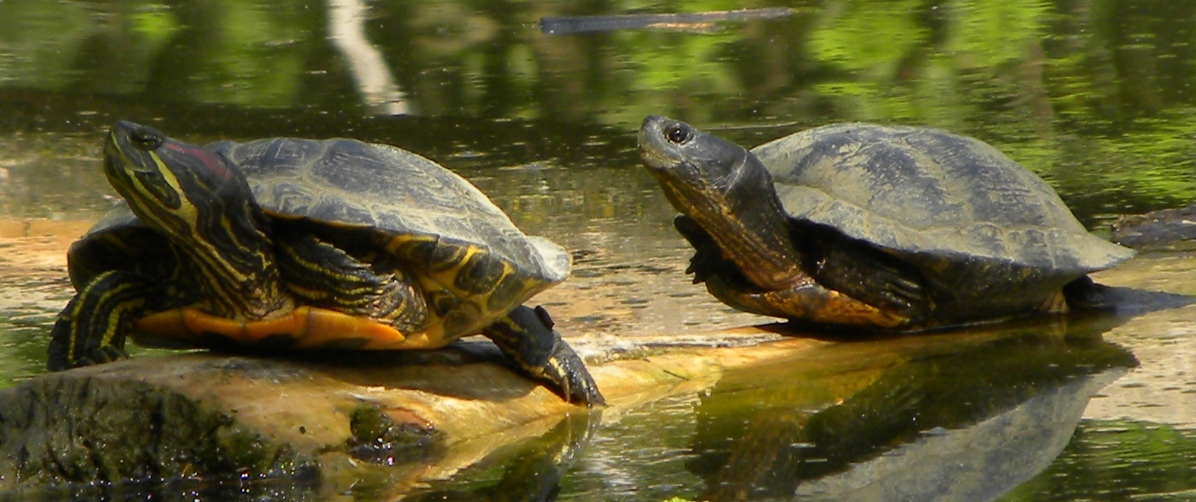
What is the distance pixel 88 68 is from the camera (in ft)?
37.7

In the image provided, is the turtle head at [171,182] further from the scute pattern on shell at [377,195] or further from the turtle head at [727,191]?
the turtle head at [727,191]

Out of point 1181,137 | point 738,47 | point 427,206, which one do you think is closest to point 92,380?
point 427,206

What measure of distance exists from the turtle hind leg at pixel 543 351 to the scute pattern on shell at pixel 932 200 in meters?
1.07

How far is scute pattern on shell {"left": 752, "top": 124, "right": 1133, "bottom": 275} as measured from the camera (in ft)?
15.4

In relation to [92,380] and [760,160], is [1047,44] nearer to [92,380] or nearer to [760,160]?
[760,160]

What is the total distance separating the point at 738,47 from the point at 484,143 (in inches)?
135

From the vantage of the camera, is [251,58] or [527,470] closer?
[527,470]

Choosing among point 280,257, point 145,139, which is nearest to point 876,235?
point 280,257

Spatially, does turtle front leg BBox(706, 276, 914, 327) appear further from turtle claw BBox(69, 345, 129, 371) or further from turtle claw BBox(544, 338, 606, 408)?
turtle claw BBox(69, 345, 129, 371)

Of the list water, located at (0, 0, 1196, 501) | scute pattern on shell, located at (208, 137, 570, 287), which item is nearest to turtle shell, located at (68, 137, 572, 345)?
scute pattern on shell, located at (208, 137, 570, 287)

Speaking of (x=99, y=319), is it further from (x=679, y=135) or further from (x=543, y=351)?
(x=679, y=135)

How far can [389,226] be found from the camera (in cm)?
362

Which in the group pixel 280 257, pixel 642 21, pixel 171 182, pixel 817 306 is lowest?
pixel 642 21

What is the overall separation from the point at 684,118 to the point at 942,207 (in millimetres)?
4002
